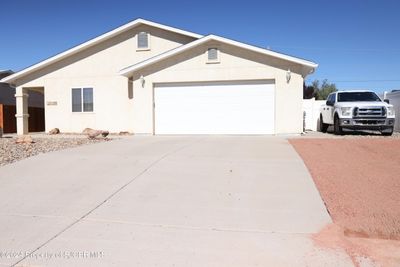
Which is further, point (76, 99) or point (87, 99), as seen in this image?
point (76, 99)

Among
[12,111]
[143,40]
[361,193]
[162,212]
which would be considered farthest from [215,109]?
[12,111]

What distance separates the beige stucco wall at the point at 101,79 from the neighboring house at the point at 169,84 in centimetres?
5

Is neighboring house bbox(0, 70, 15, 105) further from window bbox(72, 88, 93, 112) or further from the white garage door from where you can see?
the white garage door

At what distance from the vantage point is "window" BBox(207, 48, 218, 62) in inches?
647

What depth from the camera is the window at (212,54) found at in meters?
16.4

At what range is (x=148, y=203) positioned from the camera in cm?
618

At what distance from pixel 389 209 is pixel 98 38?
16.6 meters

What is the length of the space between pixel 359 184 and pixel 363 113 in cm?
901

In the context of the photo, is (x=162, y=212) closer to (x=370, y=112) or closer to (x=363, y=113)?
(x=363, y=113)

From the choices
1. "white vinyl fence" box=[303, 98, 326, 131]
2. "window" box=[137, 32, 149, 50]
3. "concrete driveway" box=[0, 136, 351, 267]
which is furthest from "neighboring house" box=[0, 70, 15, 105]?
"white vinyl fence" box=[303, 98, 326, 131]

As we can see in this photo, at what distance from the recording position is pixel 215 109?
1639 cm

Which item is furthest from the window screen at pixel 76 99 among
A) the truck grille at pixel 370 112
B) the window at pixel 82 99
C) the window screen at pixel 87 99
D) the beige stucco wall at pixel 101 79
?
the truck grille at pixel 370 112

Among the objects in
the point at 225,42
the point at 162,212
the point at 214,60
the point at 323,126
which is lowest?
the point at 162,212

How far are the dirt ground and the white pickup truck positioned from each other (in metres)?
4.15
